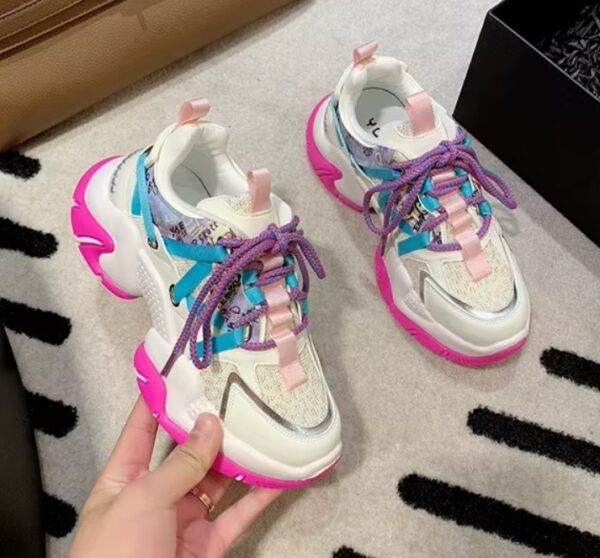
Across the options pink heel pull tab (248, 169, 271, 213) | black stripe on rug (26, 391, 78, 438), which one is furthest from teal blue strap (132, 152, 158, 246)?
black stripe on rug (26, 391, 78, 438)

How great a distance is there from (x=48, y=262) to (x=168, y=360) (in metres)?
0.25

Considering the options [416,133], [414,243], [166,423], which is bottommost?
[166,423]

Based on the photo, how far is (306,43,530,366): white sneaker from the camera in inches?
31.3

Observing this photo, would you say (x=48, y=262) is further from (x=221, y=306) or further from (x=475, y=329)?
(x=475, y=329)

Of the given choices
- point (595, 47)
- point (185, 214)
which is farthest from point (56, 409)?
point (595, 47)

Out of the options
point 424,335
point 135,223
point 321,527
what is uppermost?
point 135,223

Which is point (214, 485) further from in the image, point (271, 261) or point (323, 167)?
point (323, 167)

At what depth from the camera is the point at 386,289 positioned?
0.88m

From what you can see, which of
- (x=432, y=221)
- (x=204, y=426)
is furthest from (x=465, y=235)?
(x=204, y=426)

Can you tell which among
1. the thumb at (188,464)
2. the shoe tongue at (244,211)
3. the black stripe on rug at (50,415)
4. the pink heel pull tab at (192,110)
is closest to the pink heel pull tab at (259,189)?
the shoe tongue at (244,211)

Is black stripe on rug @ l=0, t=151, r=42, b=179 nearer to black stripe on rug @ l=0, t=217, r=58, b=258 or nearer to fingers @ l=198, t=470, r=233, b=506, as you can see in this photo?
black stripe on rug @ l=0, t=217, r=58, b=258

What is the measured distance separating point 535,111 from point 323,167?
267 millimetres

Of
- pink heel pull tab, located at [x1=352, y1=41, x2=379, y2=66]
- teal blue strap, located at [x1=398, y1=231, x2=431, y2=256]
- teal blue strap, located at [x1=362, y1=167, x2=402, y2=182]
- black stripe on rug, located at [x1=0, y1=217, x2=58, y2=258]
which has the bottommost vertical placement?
black stripe on rug, located at [x1=0, y1=217, x2=58, y2=258]

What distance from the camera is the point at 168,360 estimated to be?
2.40ft
